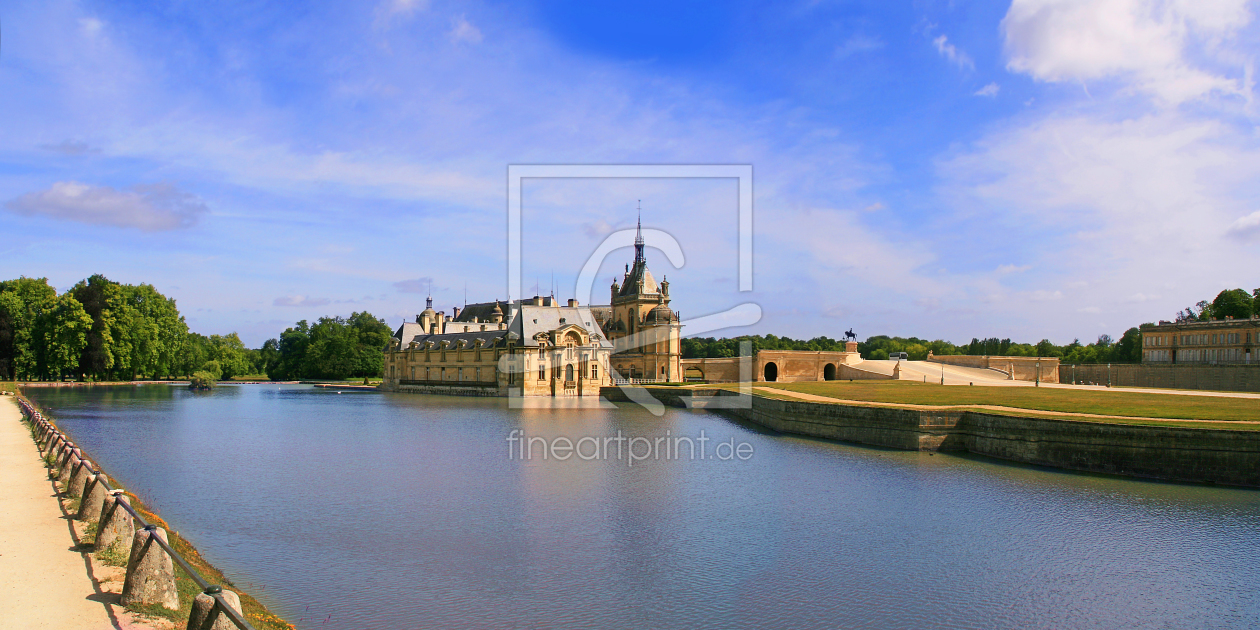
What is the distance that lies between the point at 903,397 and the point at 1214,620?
90.4 feet

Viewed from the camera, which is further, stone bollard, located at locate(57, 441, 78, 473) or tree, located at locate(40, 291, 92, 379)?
tree, located at locate(40, 291, 92, 379)

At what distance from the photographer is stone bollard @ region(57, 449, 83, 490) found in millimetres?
15484

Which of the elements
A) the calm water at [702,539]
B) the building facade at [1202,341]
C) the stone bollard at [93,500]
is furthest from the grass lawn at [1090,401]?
the building facade at [1202,341]

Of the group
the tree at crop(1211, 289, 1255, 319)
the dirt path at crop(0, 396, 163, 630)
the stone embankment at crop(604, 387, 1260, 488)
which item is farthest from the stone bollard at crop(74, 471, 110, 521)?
the tree at crop(1211, 289, 1255, 319)

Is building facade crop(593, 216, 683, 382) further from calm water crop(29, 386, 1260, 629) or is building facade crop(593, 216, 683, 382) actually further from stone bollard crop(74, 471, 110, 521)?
stone bollard crop(74, 471, 110, 521)

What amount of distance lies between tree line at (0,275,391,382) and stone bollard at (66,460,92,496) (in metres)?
69.6

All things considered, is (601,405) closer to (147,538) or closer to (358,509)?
→ (358,509)

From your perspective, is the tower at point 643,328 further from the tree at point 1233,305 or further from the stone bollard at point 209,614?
the stone bollard at point 209,614

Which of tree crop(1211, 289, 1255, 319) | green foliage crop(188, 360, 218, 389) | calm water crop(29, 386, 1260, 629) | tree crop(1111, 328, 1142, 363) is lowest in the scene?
calm water crop(29, 386, 1260, 629)

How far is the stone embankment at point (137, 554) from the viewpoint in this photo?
7578mm

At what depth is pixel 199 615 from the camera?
300 inches

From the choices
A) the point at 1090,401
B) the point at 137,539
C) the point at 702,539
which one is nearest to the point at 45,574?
the point at 137,539

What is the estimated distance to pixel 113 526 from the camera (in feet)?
36.2

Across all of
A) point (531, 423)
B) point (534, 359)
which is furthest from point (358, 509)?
point (534, 359)
